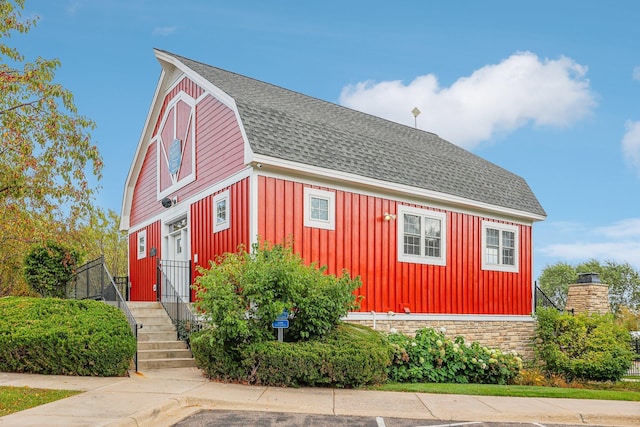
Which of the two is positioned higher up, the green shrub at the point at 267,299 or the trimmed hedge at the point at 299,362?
the green shrub at the point at 267,299

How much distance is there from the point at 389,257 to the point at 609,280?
131 ft

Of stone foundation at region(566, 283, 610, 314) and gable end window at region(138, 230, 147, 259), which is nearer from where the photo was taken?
gable end window at region(138, 230, 147, 259)

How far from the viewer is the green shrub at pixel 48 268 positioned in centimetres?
1930

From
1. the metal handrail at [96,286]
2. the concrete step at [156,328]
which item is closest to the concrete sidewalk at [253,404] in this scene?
the concrete step at [156,328]

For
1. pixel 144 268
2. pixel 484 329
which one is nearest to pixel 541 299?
pixel 484 329

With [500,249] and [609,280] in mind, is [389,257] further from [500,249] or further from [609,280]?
[609,280]

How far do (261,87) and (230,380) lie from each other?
1054 cm

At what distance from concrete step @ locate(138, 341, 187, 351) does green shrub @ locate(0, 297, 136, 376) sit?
1469 millimetres

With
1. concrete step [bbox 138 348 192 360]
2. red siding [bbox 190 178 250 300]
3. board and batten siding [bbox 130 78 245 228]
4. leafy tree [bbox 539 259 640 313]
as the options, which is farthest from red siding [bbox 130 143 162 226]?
leafy tree [bbox 539 259 640 313]

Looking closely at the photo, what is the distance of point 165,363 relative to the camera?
1234cm

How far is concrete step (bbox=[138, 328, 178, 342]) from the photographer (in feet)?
43.9

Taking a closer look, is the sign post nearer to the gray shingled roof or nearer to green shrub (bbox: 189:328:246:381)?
green shrub (bbox: 189:328:246:381)

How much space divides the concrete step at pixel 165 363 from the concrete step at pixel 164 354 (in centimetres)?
20

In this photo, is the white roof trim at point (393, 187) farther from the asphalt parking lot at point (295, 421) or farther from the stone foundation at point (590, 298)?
the asphalt parking lot at point (295, 421)
